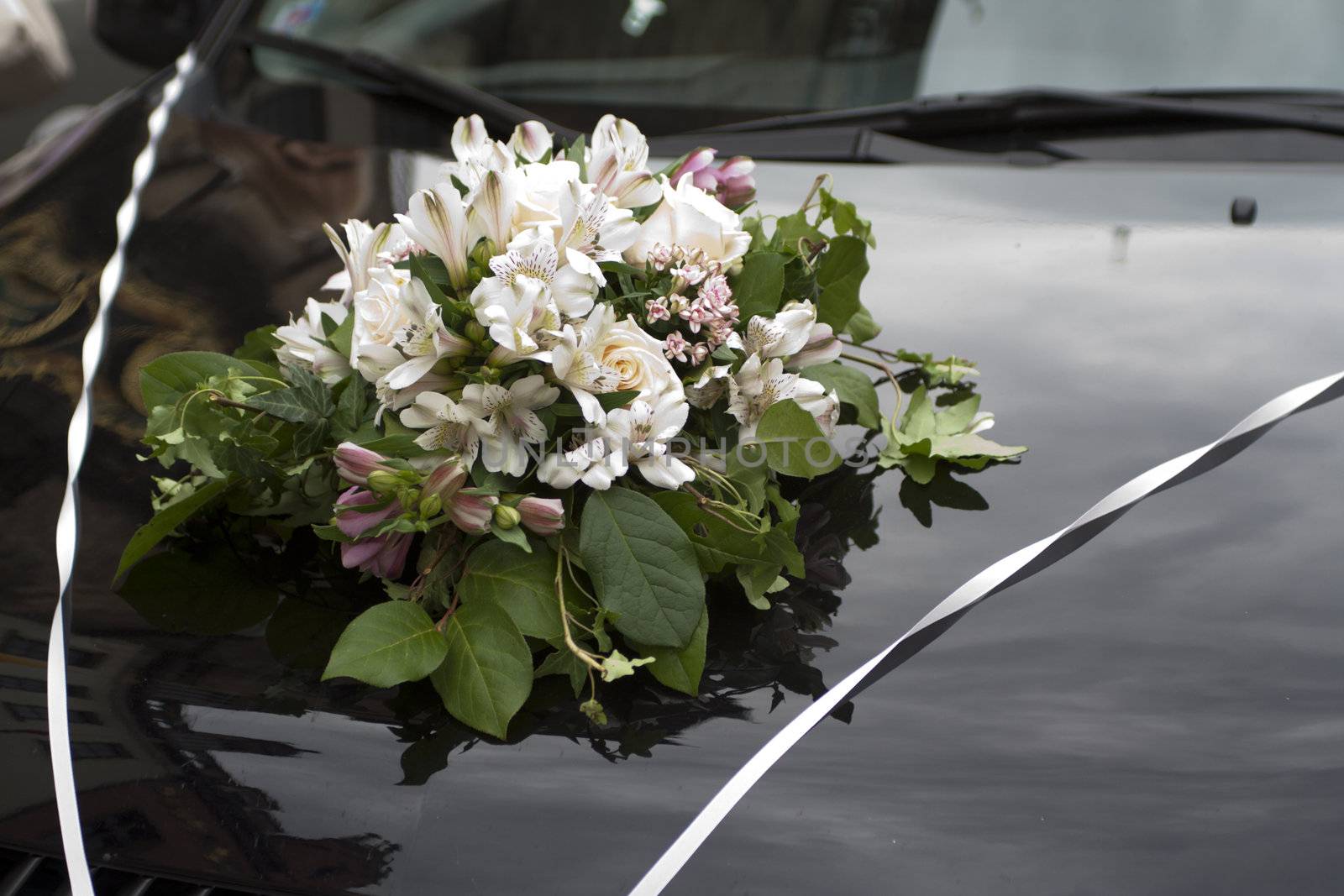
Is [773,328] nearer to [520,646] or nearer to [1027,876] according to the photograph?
[520,646]

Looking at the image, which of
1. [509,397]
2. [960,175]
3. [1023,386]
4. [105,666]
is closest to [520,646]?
[509,397]

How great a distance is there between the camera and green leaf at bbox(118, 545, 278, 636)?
1196 millimetres

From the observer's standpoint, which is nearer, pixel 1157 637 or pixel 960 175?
pixel 1157 637

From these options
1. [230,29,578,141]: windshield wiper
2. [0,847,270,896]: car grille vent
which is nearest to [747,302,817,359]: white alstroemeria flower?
→ [0,847,270,896]: car grille vent

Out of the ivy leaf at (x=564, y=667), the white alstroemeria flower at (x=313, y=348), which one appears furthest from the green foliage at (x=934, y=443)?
the white alstroemeria flower at (x=313, y=348)

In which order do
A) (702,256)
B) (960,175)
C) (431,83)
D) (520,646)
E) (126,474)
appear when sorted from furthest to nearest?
(431,83) → (960,175) → (126,474) → (702,256) → (520,646)

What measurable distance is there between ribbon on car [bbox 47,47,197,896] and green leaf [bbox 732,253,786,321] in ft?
2.19

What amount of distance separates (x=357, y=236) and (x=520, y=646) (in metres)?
0.45

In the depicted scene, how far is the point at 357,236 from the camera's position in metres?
1.28

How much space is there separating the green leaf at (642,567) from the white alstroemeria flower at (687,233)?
24 cm

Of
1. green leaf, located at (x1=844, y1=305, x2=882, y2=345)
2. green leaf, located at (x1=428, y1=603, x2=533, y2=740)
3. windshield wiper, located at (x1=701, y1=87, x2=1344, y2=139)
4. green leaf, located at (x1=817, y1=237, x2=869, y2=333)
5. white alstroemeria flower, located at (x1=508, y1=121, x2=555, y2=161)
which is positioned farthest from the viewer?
windshield wiper, located at (x1=701, y1=87, x2=1344, y2=139)

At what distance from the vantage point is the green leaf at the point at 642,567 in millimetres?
1077

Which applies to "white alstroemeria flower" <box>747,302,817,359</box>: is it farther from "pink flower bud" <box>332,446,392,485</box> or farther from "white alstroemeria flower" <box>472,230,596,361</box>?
"pink flower bud" <box>332,446,392,485</box>

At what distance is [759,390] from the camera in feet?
4.05
